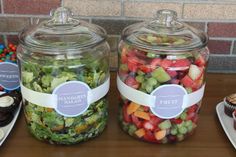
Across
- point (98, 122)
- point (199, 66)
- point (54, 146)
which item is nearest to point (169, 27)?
point (199, 66)

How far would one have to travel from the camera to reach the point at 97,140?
914 millimetres

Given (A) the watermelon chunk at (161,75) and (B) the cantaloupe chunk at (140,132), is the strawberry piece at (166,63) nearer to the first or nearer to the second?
(A) the watermelon chunk at (161,75)

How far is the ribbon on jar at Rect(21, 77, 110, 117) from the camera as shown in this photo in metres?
0.82

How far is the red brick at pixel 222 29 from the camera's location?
1.27m

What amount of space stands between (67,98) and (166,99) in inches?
8.7

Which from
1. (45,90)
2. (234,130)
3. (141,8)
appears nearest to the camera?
(45,90)

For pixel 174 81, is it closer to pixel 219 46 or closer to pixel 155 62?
pixel 155 62

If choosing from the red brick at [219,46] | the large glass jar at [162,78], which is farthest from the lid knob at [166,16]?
the red brick at [219,46]

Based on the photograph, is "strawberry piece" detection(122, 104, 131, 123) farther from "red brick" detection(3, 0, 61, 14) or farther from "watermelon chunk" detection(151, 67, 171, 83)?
"red brick" detection(3, 0, 61, 14)

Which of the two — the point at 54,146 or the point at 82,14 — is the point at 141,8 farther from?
the point at 54,146

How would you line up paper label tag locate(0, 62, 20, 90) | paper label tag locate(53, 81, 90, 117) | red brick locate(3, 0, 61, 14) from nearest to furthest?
paper label tag locate(53, 81, 90, 117) < paper label tag locate(0, 62, 20, 90) < red brick locate(3, 0, 61, 14)

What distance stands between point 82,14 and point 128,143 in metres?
0.52

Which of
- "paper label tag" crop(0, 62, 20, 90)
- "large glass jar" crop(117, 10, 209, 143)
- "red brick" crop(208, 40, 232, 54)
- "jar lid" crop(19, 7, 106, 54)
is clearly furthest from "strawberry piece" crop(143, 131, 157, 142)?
"red brick" crop(208, 40, 232, 54)

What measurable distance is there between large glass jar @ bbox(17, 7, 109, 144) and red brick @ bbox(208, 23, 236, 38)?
512 mm
